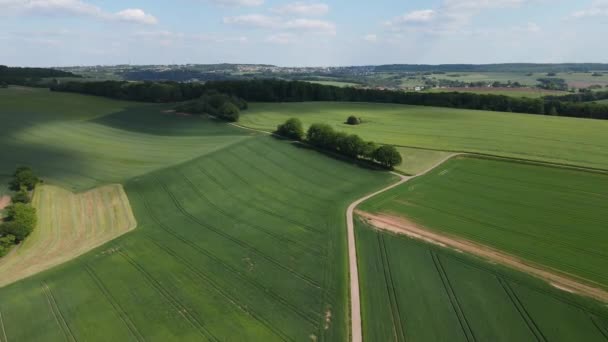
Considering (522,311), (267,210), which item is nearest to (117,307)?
(267,210)

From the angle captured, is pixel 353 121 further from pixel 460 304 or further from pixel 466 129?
pixel 460 304

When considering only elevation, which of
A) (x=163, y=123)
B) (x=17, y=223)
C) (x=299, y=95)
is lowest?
(x=17, y=223)

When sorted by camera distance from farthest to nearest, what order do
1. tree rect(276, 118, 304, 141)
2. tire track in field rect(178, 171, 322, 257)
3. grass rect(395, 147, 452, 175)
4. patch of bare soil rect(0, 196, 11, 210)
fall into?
1. tree rect(276, 118, 304, 141)
2. grass rect(395, 147, 452, 175)
3. patch of bare soil rect(0, 196, 11, 210)
4. tire track in field rect(178, 171, 322, 257)

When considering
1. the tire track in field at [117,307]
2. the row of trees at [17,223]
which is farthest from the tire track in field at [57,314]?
the row of trees at [17,223]

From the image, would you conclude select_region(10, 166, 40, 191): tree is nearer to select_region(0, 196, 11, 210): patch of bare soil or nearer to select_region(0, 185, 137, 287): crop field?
select_region(0, 185, 137, 287): crop field

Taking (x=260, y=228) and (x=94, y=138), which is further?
(x=94, y=138)

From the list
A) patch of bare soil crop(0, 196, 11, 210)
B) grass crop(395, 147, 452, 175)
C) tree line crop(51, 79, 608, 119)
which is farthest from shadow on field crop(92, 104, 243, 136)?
grass crop(395, 147, 452, 175)
